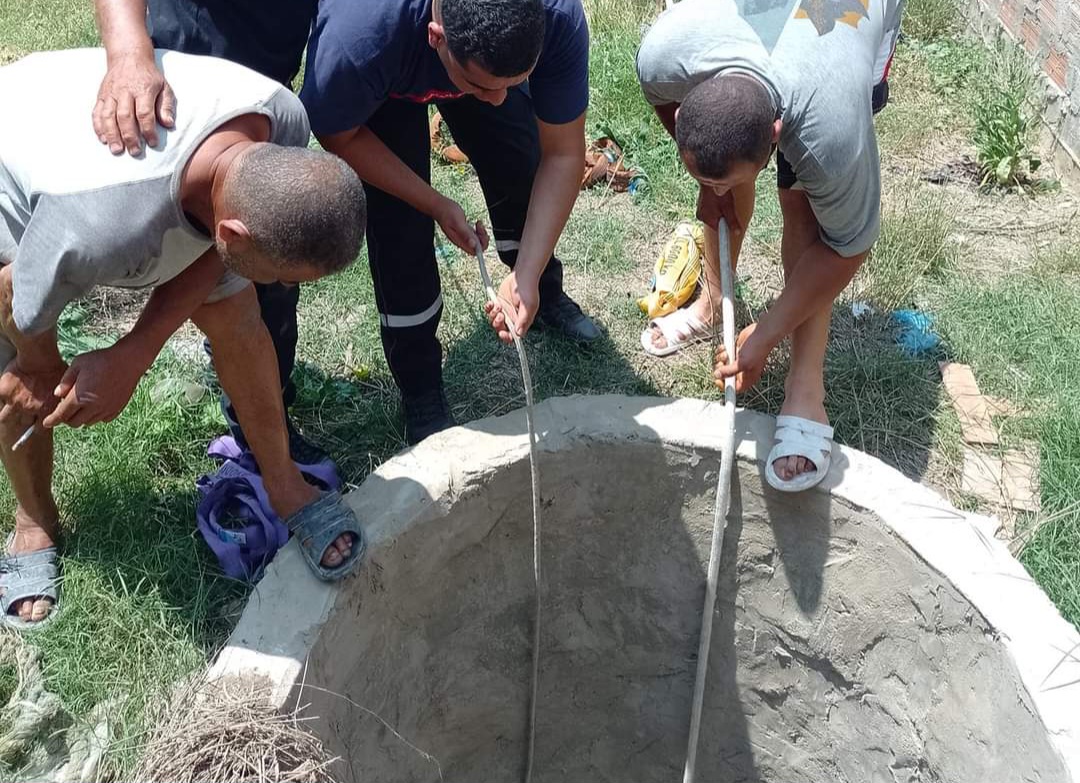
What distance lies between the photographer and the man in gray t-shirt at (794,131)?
1.90 meters

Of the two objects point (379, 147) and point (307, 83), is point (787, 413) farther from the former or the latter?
point (307, 83)

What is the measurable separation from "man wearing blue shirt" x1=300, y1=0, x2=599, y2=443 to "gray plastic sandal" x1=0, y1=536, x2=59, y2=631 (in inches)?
35.5

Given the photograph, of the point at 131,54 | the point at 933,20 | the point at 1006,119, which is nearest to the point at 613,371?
the point at 131,54

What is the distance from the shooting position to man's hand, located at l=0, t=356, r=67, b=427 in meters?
1.86

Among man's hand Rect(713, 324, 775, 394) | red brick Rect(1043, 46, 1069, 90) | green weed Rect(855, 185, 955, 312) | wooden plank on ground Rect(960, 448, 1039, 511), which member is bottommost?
wooden plank on ground Rect(960, 448, 1039, 511)

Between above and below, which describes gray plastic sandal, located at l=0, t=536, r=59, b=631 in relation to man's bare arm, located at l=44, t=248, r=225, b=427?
below

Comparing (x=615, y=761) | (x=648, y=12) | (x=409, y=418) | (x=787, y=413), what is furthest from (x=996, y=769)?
(x=648, y=12)

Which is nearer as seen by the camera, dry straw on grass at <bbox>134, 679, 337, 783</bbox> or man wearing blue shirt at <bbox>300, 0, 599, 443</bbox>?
dry straw on grass at <bbox>134, 679, 337, 783</bbox>

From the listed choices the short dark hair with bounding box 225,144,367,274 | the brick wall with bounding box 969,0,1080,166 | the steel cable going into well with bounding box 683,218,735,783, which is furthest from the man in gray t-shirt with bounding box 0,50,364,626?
the brick wall with bounding box 969,0,1080,166

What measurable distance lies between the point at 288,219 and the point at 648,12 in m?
3.56

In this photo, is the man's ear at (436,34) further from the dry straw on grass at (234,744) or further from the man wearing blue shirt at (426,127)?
the dry straw on grass at (234,744)

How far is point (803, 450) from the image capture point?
208cm

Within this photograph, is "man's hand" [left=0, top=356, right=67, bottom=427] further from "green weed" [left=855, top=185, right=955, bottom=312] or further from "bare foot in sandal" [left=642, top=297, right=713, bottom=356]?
"green weed" [left=855, top=185, right=955, bottom=312]

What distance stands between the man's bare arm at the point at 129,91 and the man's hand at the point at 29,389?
1.72ft
